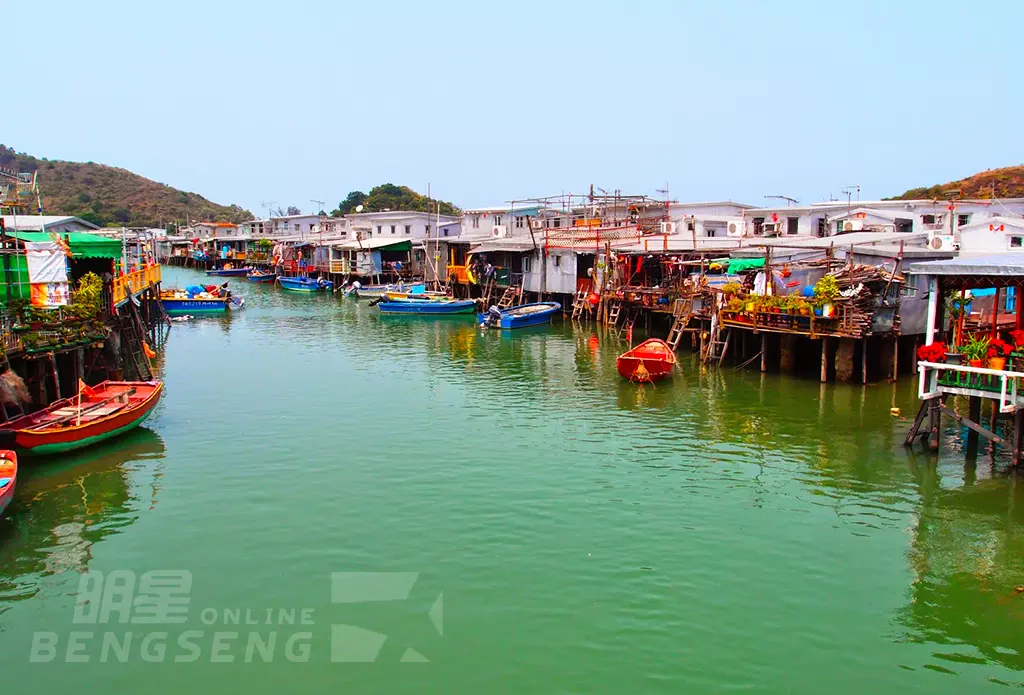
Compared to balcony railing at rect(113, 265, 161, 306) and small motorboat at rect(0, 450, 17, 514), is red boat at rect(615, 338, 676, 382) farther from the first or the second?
small motorboat at rect(0, 450, 17, 514)

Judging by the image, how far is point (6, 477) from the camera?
16.5 m

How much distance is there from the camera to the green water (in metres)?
12.0

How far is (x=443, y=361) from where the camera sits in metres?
37.4

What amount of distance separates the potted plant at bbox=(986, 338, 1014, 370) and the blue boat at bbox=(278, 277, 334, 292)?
6584 centimetres

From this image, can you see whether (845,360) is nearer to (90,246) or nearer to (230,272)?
(90,246)

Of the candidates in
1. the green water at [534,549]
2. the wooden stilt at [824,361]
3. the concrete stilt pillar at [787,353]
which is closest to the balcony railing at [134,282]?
the green water at [534,549]

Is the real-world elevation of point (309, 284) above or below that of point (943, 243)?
below

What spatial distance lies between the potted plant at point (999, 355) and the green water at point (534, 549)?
8.96ft

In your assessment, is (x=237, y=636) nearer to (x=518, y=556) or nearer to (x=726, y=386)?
(x=518, y=556)

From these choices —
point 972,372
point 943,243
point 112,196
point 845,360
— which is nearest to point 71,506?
point 972,372

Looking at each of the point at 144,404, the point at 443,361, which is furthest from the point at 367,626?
the point at 443,361

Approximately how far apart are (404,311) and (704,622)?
152 feet

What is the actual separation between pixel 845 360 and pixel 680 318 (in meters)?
9.39

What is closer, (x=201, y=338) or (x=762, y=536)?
(x=762, y=536)
